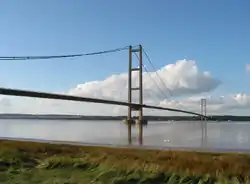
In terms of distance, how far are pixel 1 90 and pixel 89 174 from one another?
1690cm

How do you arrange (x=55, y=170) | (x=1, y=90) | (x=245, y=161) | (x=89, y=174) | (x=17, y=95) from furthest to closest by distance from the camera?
(x=17, y=95), (x=1, y=90), (x=245, y=161), (x=55, y=170), (x=89, y=174)

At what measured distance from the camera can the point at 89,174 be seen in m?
7.10

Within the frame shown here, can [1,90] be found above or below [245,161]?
above

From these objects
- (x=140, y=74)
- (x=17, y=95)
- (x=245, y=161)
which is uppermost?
(x=140, y=74)

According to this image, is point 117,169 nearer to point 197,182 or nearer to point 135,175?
point 135,175

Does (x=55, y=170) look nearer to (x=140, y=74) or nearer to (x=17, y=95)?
(x=17, y=95)

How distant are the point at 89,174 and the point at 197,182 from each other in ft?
6.38

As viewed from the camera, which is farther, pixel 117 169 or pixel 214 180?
pixel 117 169

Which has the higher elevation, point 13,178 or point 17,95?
point 17,95

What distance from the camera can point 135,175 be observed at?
6727 millimetres

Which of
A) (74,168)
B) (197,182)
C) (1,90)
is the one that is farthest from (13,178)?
(1,90)

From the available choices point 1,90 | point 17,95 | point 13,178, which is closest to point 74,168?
point 13,178

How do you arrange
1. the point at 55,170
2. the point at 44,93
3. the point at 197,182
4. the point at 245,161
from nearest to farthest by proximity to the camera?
the point at 197,182 < the point at 55,170 < the point at 245,161 < the point at 44,93

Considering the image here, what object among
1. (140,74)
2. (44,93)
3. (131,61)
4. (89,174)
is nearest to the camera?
(89,174)
